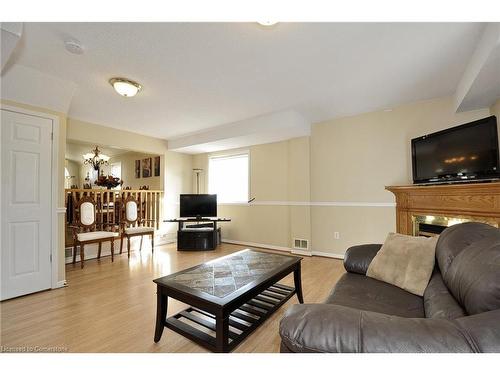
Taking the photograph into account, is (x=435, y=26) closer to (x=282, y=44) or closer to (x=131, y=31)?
(x=282, y=44)

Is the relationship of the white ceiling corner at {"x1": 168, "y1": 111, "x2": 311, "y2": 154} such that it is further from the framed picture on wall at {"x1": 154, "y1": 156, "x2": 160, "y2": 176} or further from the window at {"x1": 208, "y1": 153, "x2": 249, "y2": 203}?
the framed picture on wall at {"x1": 154, "y1": 156, "x2": 160, "y2": 176}

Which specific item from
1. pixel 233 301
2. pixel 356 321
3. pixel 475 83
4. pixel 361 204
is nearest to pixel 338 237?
pixel 361 204

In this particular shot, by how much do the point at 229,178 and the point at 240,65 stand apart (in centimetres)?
319

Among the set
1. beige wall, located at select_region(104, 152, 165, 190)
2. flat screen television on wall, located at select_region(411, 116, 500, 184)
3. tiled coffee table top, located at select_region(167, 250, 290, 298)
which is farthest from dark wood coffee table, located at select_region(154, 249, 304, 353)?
beige wall, located at select_region(104, 152, 165, 190)

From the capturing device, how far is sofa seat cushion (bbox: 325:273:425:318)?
4.02 feet

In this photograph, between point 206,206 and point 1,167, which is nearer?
point 1,167

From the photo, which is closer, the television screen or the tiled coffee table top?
the tiled coffee table top

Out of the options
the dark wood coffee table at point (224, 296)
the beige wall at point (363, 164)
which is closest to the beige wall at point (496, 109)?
the beige wall at point (363, 164)

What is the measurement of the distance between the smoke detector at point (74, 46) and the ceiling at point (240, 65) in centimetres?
4

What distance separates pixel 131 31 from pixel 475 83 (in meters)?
3.06

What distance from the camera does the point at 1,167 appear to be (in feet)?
7.35

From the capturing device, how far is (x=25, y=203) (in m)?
2.40

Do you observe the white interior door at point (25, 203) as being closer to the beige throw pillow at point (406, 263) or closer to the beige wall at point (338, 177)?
the beige wall at point (338, 177)

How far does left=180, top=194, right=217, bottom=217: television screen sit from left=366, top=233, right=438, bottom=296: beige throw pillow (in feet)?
11.7
